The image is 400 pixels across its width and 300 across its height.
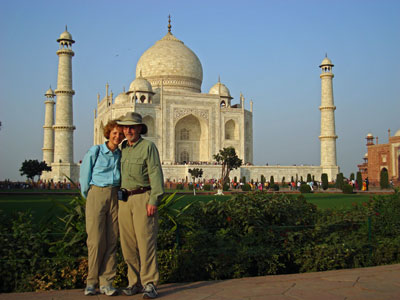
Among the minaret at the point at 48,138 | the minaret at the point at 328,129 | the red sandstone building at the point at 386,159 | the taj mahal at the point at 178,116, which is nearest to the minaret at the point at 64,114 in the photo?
the taj mahal at the point at 178,116

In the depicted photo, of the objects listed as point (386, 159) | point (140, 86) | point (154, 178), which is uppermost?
point (140, 86)

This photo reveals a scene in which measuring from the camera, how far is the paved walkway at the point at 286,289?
9.59 feet

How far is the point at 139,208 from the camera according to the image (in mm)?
3096

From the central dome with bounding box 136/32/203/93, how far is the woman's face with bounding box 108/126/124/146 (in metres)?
28.9

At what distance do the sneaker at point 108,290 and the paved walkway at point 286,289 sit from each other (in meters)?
0.04

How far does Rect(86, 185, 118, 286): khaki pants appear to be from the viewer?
312cm

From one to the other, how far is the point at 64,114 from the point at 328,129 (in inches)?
645

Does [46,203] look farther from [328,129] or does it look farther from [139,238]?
[328,129]

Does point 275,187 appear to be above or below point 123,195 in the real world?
below

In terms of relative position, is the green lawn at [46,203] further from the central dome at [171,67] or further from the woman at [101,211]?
the central dome at [171,67]

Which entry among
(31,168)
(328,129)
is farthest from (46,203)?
(328,129)

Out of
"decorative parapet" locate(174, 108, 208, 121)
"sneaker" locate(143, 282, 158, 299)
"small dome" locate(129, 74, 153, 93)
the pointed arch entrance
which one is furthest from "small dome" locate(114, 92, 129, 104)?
"sneaker" locate(143, 282, 158, 299)

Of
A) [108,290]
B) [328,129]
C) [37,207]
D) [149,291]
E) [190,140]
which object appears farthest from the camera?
[190,140]

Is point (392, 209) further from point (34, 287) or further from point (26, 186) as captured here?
point (26, 186)
